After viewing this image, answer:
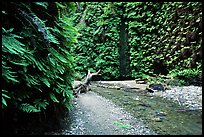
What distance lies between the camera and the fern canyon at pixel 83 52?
2645mm

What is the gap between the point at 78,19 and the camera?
14906mm

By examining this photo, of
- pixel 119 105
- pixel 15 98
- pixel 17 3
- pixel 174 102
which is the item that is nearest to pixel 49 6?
pixel 17 3

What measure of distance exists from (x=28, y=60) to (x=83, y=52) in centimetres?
1089

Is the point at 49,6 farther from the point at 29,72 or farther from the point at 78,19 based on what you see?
the point at 78,19

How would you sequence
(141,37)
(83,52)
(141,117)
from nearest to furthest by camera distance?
1. (141,117)
2. (141,37)
3. (83,52)

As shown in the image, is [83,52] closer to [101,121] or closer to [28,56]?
[101,121]

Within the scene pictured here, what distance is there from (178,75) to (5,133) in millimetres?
7193

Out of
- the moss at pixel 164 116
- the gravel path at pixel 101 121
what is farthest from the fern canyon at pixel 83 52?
the moss at pixel 164 116

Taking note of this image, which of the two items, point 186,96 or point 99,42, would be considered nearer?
point 186,96

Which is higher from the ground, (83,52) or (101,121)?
(83,52)

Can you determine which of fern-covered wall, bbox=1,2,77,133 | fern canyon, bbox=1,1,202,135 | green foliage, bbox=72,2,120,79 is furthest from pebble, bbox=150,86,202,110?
green foliage, bbox=72,2,120,79

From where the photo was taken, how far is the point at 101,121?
3926 mm

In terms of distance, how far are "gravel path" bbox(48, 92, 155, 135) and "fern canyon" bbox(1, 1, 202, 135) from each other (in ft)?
0.40

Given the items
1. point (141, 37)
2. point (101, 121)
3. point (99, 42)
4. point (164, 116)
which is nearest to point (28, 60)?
point (101, 121)
